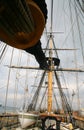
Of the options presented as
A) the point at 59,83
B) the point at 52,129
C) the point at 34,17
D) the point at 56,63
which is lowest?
the point at 52,129

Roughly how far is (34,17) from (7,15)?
50cm

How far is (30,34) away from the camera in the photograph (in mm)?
3350

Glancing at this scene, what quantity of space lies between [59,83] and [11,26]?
2029 cm

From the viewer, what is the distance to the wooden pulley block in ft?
9.73

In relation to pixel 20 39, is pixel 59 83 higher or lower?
higher

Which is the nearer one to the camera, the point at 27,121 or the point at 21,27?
the point at 21,27

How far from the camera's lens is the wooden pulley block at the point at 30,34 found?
2965 millimetres

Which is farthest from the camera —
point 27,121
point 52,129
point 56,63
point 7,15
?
point 56,63

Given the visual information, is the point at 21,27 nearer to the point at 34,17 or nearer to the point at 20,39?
the point at 34,17

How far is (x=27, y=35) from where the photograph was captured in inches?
136

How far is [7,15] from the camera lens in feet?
8.76

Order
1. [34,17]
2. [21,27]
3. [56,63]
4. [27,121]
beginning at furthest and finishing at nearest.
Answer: [56,63] < [27,121] < [34,17] < [21,27]

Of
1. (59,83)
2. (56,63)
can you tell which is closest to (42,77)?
(59,83)

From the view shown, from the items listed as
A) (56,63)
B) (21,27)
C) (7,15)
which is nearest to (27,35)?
(21,27)
